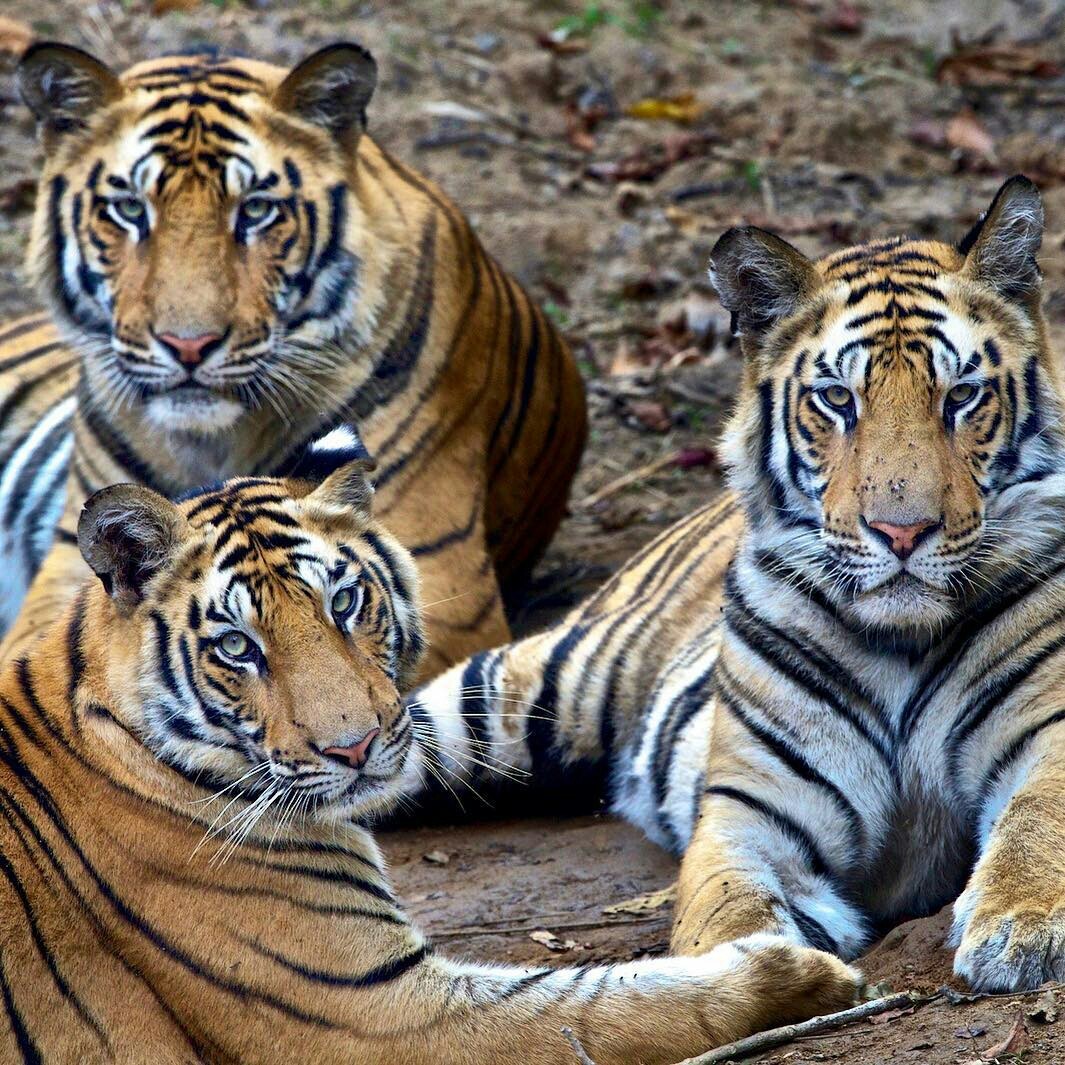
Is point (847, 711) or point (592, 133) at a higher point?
→ point (592, 133)

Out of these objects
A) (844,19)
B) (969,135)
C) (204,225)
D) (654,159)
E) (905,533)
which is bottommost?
(905,533)

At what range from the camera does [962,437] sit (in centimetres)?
331

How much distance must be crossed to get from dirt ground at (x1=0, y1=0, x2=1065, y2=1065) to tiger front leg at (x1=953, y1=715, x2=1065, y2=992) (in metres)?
2.70

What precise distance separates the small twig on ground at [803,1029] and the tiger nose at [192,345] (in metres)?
2.20

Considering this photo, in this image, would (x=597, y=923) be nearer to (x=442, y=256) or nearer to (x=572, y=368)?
(x=442, y=256)

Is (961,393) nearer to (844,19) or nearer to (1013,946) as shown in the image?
(1013,946)

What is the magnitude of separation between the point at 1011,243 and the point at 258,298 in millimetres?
1902

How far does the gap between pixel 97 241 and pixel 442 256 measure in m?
0.94

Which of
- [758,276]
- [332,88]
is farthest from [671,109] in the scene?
[758,276]

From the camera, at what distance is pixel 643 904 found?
395 cm

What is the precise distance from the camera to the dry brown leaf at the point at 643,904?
393 centimetres

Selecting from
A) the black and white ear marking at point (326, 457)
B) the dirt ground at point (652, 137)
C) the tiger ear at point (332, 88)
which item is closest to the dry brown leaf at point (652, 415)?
the dirt ground at point (652, 137)

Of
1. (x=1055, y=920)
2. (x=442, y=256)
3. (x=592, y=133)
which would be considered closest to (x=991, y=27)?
(x=592, y=133)

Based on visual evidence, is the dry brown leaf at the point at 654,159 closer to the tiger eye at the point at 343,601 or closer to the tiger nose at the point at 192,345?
the tiger nose at the point at 192,345
